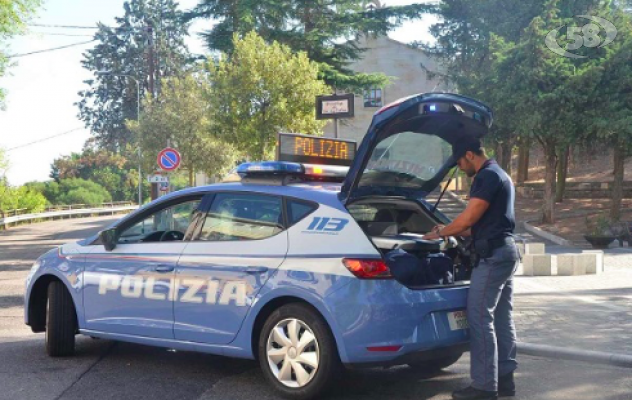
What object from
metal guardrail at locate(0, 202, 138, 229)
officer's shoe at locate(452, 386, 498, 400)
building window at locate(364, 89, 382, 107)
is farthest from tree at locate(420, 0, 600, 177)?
metal guardrail at locate(0, 202, 138, 229)

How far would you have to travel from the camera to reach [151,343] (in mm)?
6305

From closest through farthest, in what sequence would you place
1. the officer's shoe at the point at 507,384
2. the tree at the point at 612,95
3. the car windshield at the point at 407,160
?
the officer's shoe at the point at 507,384 → the car windshield at the point at 407,160 → the tree at the point at 612,95

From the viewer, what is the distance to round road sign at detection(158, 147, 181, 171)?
2183cm

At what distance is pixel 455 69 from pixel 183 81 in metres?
14.2

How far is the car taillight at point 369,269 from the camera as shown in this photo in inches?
204

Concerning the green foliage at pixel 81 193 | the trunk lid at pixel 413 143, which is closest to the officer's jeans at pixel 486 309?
the trunk lid at pixel 413 143

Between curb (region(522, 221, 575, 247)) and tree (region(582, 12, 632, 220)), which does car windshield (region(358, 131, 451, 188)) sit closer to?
curb (region(522, 221, 575, 247))

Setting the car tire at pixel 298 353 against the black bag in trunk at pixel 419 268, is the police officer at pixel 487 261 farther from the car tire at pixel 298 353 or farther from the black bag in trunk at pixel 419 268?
the car tire at pixel 298 353

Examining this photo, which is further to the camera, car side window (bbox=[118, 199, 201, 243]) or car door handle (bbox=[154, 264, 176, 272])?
car side window (bbox=[118, 199, 201, 243])

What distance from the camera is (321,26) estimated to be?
30.1 metres

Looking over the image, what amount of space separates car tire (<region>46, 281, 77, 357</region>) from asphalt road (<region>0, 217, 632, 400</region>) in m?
0.11

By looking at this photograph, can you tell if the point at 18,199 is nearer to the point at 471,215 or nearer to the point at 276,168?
the point at 276,168

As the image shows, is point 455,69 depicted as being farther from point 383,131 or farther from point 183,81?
point 383,131

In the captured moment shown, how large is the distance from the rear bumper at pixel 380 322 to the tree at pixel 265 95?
1914cm
